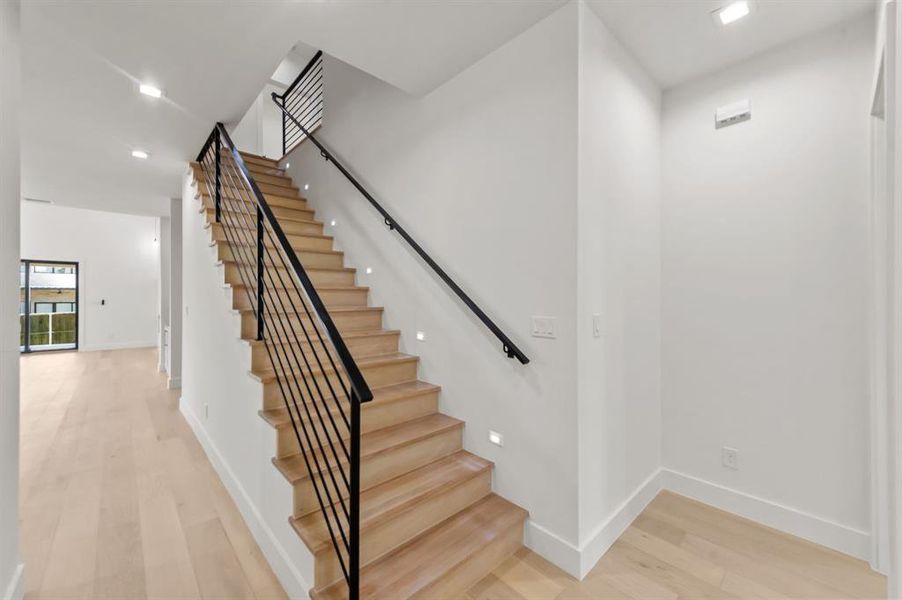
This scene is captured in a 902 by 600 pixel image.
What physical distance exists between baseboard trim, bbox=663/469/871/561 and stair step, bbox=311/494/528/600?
128cm

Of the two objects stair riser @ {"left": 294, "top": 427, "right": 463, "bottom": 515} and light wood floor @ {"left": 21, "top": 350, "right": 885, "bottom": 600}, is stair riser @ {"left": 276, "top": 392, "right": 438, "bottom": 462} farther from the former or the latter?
light wood floor @ {"left": 21, "top": 350, "right": 885, "bottom": 600}

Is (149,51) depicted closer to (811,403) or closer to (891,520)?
(891,520)

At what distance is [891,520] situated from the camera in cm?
105

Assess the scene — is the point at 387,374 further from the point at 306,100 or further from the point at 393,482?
the point at 306,100

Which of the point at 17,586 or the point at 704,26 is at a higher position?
the point at 704,26

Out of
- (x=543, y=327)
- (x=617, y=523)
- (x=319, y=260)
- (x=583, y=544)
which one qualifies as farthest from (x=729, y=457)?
(x=319, y=260)

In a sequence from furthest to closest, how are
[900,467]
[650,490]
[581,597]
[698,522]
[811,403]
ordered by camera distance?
[650,490] < [698,522] < [811,403] < [581,597] < [900,467]

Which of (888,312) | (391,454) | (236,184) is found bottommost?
(391,454)

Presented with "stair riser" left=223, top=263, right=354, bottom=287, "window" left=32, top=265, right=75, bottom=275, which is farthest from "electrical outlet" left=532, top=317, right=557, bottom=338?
"window" left=32, top=265, right=75, bottom=275

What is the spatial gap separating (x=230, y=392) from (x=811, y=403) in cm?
348

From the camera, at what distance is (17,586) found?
5.24 feet

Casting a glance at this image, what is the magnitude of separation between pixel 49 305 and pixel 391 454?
11.1 m

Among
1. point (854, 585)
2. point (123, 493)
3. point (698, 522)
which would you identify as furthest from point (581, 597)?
point (123, 493)

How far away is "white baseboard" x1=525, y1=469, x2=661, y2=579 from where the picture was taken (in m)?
1.82
